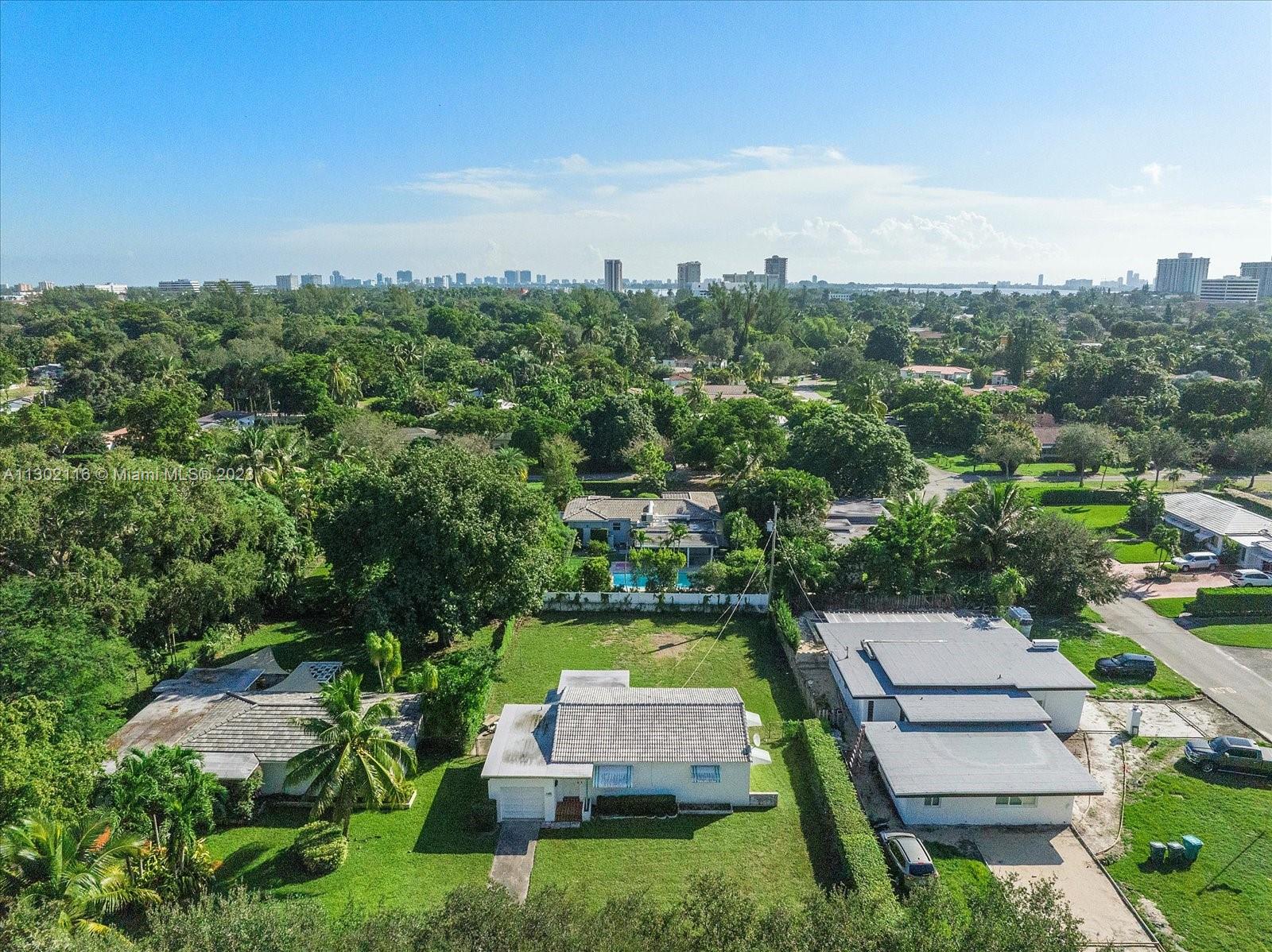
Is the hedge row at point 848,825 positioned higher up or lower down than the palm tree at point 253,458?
lower down

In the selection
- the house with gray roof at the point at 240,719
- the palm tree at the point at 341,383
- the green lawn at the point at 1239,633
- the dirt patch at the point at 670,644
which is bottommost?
the dirt patch at the point at 670,644

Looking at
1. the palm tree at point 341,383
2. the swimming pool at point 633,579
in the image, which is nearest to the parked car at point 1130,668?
the swimming pool at point 633,579

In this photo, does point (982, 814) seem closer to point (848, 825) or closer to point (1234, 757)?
point (848, 825)

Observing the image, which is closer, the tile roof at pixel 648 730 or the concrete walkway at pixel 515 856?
the concrete walkway at pixel 515 856

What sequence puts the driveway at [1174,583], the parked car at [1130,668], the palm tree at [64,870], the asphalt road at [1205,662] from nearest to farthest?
the palm tree at [64,870] → the asphalt road at [1205,662] → the parked car at [1130,668] → the driveway at [1174,583]

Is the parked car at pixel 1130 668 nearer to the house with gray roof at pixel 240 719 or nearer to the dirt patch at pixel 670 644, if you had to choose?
the dirt patch at pixel 670 644

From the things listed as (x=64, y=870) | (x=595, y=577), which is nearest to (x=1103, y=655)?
(x=595, y=577)

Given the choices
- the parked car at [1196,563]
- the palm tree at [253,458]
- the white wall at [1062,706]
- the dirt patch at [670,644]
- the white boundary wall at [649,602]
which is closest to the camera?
the white wall at [1062,706]

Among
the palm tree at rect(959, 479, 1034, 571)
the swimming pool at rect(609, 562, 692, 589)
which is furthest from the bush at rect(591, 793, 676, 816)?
the palm tree at rect(959, 479, 1034, 571)

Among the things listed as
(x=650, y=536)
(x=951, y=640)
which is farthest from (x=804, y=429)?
(x=951, y=640)
